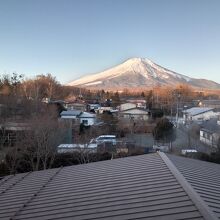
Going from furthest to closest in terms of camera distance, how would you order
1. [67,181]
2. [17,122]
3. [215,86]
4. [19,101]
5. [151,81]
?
1. [215,86]
2. [151,81]
3. [19,101]
4. [17,122]
5. [67,181]

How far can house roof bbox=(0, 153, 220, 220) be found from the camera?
4.36 metres

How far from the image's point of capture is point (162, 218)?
4.03 metres

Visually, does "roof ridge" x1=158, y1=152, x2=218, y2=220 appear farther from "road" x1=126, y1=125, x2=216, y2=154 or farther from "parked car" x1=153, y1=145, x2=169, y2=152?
"road" x1=126, y1=125, x2=216, y2=154

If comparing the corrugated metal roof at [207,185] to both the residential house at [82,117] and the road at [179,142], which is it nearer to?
the road at [179,142]

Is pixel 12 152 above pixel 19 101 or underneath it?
underneath

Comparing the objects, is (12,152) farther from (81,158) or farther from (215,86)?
(215,86)

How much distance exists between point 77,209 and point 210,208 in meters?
1.74

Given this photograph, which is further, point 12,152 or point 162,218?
point 12,152

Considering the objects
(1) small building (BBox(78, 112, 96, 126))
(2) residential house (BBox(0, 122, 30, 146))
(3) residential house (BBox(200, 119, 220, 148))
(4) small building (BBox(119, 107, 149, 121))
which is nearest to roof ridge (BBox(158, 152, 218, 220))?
(2) residential house (BBox(0, 122, 30, 146))

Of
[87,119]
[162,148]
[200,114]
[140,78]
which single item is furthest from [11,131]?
[140,78]

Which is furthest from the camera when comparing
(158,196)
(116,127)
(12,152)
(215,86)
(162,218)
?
(215,86)

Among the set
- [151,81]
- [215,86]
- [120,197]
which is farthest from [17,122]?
[215,86]

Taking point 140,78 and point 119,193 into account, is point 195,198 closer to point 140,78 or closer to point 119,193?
point 119,193

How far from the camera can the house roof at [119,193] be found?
436 cm
